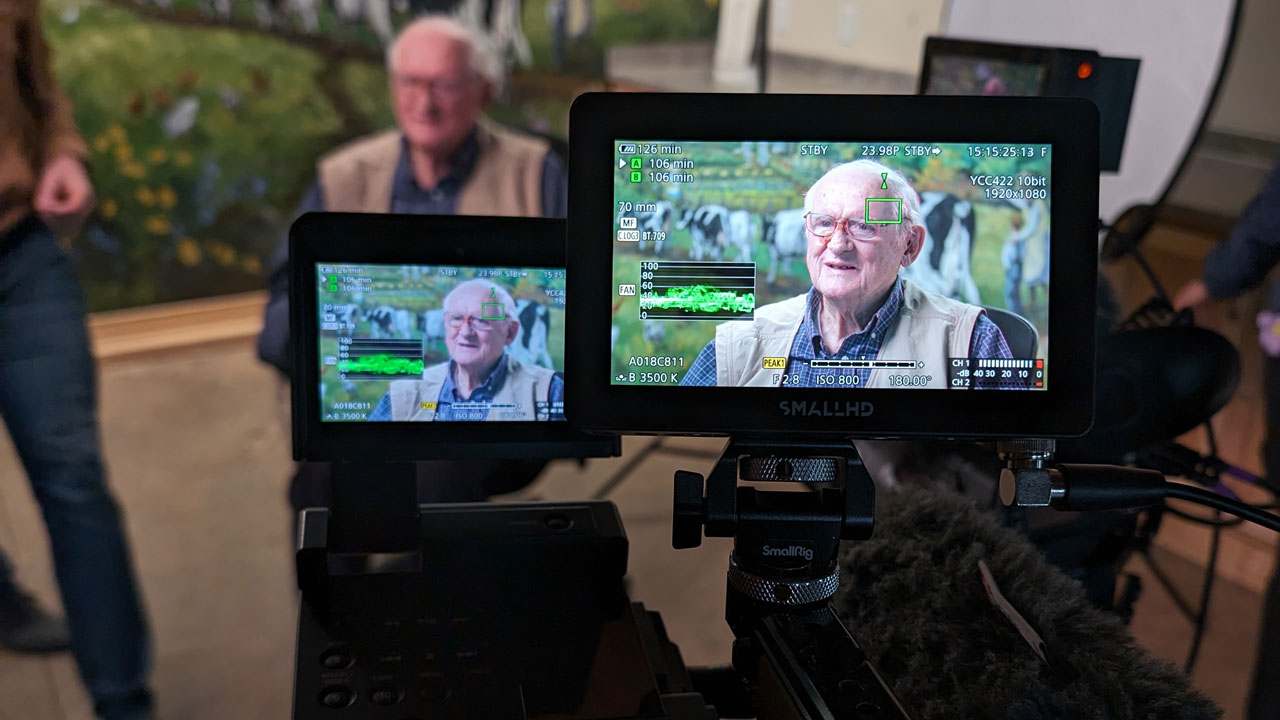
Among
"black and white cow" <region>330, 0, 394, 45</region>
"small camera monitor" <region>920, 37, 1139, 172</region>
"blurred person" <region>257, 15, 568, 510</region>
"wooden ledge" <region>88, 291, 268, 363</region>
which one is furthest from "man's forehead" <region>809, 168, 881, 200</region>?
"black and white cow" <region>330, 0, 394, 45</region>

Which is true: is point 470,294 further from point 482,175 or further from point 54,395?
point 482,175

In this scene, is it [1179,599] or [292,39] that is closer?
[1179,599]

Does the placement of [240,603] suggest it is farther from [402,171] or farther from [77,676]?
[402,171]

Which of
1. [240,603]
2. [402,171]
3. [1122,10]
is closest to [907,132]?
[1122,10]

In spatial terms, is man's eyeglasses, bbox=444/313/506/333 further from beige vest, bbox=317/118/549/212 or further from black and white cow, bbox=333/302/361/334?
beige vest, bbox=317/118/549/212

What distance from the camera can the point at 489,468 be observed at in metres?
1.82

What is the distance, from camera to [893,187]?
0.70 metres

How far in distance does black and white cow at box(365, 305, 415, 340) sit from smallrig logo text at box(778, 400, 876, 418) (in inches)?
12.5

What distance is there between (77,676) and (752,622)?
1631 millimetres

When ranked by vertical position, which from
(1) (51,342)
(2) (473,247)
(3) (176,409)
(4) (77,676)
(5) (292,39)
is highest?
(5) (292,39)

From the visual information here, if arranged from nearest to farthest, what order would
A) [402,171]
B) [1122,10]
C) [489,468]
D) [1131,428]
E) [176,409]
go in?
[1131,428] < [1122,10] < [489,468] < [402,171] < [176,409]

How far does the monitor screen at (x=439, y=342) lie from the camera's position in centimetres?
80

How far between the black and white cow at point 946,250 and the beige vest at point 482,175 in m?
1.66

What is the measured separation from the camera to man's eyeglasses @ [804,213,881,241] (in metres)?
0.70
